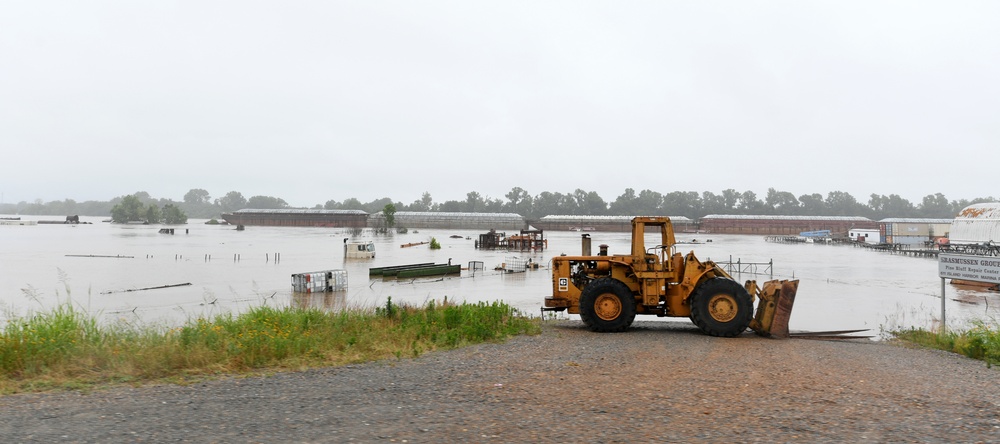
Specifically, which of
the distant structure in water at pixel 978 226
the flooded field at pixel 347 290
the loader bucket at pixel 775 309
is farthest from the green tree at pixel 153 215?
the loader bucket at pixel 775 309

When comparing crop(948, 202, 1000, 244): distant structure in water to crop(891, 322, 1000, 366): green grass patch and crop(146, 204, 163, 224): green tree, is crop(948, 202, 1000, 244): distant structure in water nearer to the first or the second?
crop(891, 322, 1000, 366): green grass patch

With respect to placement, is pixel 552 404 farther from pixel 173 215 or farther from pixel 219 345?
pixel 173 215

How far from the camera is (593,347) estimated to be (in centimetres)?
1207

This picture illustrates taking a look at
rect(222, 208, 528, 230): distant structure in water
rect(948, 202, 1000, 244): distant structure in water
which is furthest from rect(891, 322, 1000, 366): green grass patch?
rect(222, 208, 528, 230): distant structure in water

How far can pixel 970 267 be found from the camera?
14.4 meters

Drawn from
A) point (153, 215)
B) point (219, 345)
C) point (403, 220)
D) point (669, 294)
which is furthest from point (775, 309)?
point (153, 215)

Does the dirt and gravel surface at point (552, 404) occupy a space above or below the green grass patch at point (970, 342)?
above

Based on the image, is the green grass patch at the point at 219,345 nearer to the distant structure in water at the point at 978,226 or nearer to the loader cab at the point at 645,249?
the loader cab at the point at 645,249

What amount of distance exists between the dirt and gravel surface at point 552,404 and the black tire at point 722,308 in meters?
3.09

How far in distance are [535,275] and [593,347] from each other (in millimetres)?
26197

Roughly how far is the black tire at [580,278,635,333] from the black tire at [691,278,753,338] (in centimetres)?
154

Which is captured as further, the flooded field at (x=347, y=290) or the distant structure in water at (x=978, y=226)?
the distant structure in water at (x=978, y=226)

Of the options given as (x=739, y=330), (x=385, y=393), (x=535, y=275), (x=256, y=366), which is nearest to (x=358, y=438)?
(x=385, y=393)

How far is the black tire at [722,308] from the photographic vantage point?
13.9 metres
